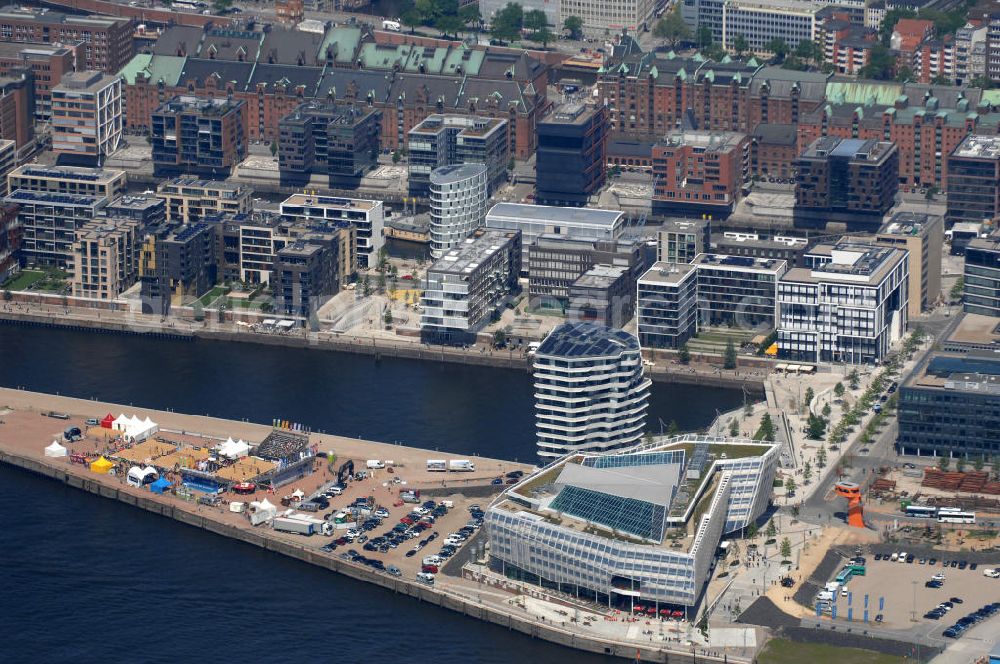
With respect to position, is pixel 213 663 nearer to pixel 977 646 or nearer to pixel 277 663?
pixel 277 663

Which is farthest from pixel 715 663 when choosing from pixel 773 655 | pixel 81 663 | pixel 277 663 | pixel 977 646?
pixel 81 663

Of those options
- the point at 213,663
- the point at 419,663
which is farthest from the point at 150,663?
the point at 419,663

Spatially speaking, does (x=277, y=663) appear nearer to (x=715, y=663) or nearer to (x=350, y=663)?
(x=350, y=663)

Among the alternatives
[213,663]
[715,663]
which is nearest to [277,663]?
[213,663]

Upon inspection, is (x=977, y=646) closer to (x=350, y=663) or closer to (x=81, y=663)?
(x=350, y=663)

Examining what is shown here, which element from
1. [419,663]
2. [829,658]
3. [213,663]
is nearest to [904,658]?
[829,658]
